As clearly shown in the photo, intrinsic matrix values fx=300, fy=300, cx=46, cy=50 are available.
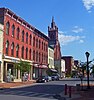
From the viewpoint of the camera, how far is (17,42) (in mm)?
62594

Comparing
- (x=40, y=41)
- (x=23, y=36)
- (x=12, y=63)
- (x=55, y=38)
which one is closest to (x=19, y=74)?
(x=12, y=63)

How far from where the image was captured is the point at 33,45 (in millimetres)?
76938

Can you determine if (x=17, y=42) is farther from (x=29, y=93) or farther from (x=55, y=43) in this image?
(x=55, y=43)

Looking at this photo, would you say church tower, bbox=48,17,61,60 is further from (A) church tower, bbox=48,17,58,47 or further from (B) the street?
(B) the street

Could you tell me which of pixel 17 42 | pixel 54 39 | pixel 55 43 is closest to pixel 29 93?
pixel 17 42

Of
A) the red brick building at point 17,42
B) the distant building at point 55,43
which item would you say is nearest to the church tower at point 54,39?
the distant building at point 55,43

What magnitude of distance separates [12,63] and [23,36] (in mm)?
10149

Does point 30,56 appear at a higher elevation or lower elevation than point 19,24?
lower

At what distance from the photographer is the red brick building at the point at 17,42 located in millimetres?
55250

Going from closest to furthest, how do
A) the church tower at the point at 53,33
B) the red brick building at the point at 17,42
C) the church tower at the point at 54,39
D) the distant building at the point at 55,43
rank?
the red brick building at the point at 17,42, the distant building at the point at 55,43, the church tower at the point at 54,39, the church tower at the point at 53,33

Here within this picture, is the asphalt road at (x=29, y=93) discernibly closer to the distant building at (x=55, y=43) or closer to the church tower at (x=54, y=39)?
the distant building at (x=55, y=43)

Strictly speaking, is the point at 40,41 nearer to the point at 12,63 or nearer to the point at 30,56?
the point at 30,56

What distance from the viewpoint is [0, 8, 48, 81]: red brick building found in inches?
2175

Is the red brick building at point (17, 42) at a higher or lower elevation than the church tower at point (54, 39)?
lower
